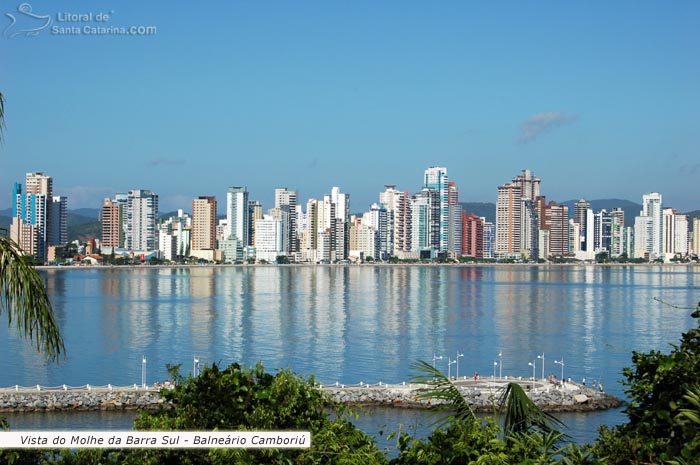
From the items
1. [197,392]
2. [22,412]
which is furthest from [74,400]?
[197,392]

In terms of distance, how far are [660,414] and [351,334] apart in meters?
15.2

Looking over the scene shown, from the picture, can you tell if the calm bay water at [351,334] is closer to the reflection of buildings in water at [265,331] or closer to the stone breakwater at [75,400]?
the reflection of buildings in water at [265,331]

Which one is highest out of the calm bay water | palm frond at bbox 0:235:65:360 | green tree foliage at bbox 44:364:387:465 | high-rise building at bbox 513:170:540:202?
high-rise building at bbox 513:170:540:202

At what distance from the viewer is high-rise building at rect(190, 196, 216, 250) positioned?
61875mm

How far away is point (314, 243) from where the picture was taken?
6331cm

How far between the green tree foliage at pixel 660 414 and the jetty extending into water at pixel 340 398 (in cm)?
793

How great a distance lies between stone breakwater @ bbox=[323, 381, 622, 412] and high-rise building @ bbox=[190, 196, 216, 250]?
170ft

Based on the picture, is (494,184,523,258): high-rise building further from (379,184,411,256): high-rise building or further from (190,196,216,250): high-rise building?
(190,196,216,250): high-rise building

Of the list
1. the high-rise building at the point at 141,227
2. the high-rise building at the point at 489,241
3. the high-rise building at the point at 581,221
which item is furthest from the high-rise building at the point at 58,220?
the high-rise building at the point at 581,221

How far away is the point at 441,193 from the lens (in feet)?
236

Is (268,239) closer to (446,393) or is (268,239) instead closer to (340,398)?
(340,398)

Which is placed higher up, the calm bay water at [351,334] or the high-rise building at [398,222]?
the high-rise building at [398,222]

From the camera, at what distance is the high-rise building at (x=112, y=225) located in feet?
208

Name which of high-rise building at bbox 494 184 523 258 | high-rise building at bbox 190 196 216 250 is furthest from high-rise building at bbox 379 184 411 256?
high-rise building at bbox 190 196 216 250
